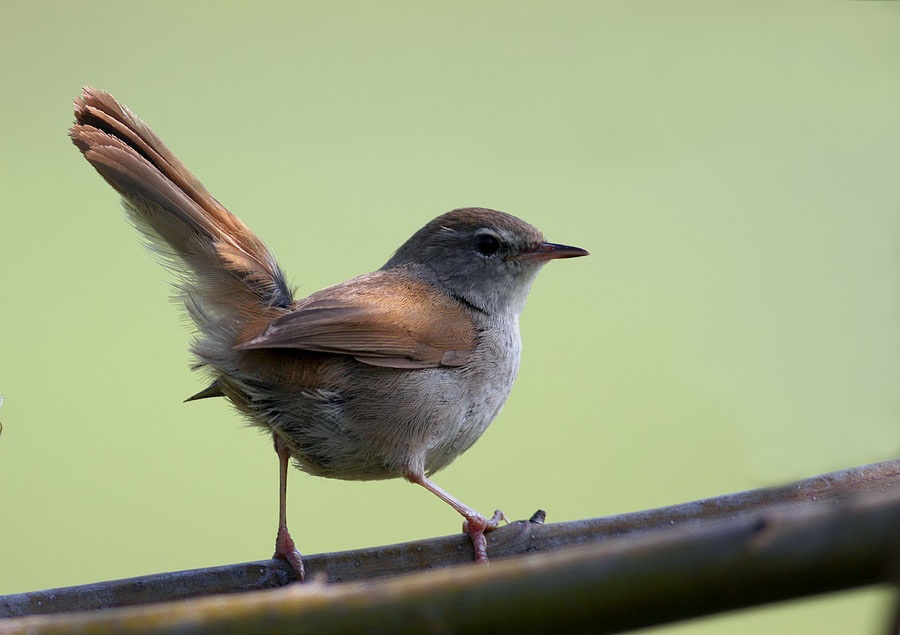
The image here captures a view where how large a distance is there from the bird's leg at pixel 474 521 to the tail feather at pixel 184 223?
2.60ft

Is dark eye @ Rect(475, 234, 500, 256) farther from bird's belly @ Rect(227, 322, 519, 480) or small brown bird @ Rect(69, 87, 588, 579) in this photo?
bird's belly @ Rect(227, 322, 519, 480)

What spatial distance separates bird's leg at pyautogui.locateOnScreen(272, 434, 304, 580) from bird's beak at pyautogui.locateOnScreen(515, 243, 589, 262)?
1167 mm

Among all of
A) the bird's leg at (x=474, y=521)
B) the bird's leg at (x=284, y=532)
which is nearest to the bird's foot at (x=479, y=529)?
the bird's leg at (x=474, y=521)

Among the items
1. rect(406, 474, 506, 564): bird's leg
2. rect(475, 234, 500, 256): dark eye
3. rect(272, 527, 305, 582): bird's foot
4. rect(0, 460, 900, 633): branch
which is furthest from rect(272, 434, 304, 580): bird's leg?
rect(0, 460, 900, 633): branch

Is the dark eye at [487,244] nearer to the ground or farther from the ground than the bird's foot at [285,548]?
farther from the ground

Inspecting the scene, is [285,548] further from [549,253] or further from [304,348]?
[549,253]

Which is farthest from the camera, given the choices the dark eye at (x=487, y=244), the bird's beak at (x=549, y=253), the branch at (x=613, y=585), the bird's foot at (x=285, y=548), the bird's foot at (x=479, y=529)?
the dark eye at (x=487, y=244)

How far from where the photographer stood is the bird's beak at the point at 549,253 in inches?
138

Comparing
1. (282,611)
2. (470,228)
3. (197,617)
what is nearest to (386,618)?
(282,611)

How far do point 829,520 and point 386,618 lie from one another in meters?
0.49

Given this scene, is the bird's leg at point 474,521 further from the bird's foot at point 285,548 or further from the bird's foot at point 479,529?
the bird's foot at point 285,548

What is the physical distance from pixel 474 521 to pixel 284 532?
64 centimetres

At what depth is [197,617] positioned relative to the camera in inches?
44.8

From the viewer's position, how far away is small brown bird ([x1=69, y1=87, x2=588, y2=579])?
3027 mm
